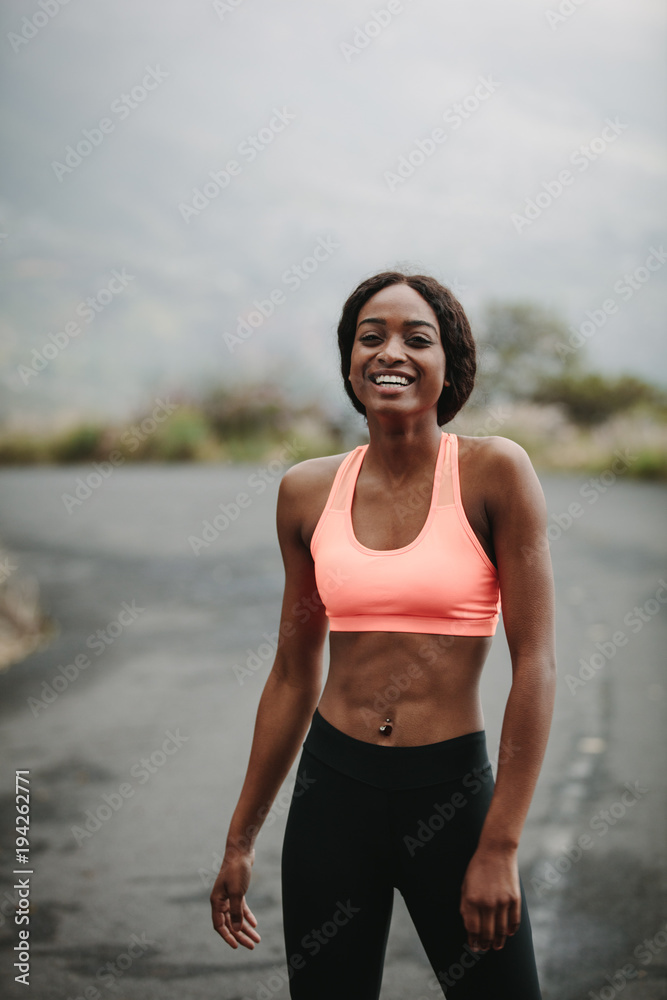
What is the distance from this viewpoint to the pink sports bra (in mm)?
1295

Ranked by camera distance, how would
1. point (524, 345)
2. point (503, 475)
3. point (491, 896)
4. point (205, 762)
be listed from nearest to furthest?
1. point (491, 896)
2. point (503, 475)
3. point (205, 762)
4. point (524, 345)

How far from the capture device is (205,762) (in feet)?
14.3

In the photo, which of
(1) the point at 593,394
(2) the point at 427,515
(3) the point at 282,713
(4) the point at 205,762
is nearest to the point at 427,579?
(2) the point at 427,515

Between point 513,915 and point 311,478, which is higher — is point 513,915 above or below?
below

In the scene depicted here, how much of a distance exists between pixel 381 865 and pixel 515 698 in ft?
1.19

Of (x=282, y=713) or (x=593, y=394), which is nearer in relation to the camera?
(x=282, y=713)

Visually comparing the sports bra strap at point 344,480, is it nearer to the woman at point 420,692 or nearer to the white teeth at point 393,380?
the woman at point 420,692

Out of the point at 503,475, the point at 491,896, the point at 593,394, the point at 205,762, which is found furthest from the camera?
the point at 593,394

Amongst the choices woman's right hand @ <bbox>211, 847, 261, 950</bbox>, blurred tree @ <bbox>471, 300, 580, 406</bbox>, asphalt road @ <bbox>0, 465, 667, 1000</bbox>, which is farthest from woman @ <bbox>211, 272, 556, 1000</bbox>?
blurred tree @ <bbox>471, 300, 580, 406</bbox>

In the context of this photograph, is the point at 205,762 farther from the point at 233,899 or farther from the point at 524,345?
the point at 524,345

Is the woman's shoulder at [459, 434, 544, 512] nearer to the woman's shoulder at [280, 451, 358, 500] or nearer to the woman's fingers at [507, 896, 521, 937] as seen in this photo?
the woman's shoulder at [280, 451, 358, 500]

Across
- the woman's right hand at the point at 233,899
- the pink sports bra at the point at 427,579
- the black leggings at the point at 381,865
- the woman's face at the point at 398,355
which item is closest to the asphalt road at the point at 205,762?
the woman's right hand at the point at 233,899

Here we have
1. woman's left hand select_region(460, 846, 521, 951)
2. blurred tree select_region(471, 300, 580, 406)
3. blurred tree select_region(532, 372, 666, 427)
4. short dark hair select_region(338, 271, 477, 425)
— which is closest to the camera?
woman's left hand select_region(460, 846, 521, 951)

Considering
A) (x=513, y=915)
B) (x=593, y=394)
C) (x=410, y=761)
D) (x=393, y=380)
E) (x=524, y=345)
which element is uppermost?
(x=524, y=345)
